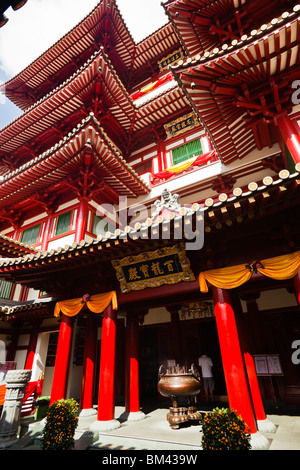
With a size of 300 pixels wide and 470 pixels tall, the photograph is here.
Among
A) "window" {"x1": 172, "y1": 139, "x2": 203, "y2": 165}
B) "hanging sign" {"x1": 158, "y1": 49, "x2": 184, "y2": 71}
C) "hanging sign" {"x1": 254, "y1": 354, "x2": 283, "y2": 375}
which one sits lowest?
"hanging sign" {"x1": 254, "y1": 354, "x2": 283, "y2": 375}

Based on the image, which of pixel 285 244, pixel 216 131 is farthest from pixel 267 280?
pixel 216 131

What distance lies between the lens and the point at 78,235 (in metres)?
9.63

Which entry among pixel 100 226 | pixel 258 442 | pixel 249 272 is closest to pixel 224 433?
pixel 258 442

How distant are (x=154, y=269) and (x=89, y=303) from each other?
7.40 feet

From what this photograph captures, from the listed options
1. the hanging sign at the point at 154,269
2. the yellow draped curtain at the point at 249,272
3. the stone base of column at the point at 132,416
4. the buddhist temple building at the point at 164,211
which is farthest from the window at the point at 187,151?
the stone base of column at the point at 132,416

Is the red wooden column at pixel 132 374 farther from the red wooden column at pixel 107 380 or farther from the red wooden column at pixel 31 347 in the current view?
the red wooden column at pixel 31 347

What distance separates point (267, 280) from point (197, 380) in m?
2.99

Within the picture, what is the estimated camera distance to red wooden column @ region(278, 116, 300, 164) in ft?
19.6

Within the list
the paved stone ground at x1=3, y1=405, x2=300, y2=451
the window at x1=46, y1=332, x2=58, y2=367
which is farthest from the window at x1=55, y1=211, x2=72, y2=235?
the paved stone ground at x1=3, y1=405, x2=300, y2=451

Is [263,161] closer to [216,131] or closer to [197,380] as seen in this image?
[216,131]

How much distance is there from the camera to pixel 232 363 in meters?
4.71

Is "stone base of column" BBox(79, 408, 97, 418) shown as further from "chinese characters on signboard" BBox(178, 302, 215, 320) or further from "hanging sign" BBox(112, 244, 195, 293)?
"chinese characters on signboard" BBox(178, 302, 215, 320)

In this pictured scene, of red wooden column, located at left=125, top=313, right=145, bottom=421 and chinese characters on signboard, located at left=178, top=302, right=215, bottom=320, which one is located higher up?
chinese characters on signboard, located at left=178, top=302, right=215, bottom=320

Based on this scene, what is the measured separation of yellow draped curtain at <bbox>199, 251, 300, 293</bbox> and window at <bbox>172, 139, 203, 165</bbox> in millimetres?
6700
